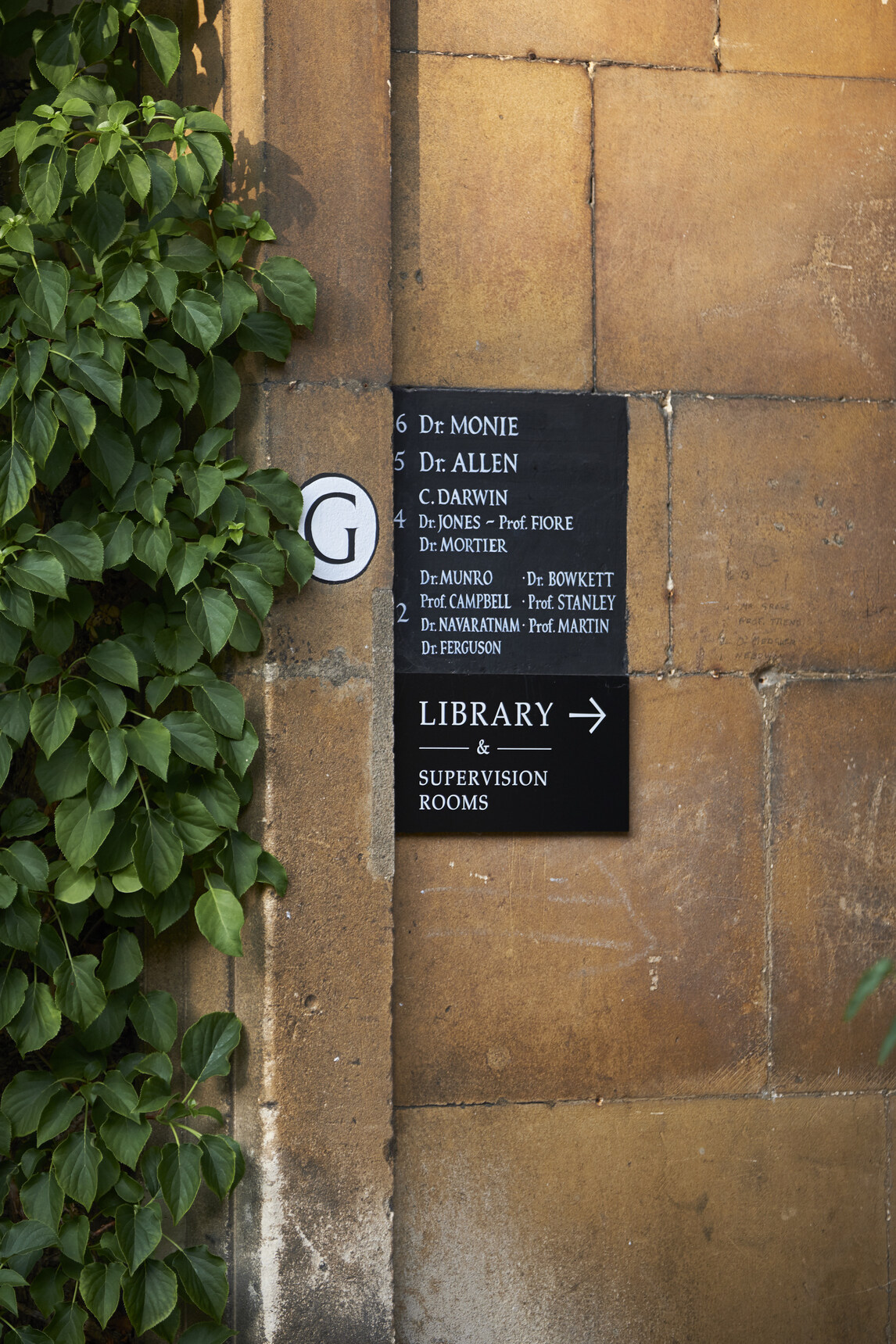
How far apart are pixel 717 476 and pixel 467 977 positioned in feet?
4.44

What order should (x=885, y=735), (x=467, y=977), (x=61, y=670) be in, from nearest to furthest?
1. (x=61, y=670)
2. (x=467, y=977)
3. (x=885, y=735)

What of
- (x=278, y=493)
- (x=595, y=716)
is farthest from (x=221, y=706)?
(x=595, y=716)

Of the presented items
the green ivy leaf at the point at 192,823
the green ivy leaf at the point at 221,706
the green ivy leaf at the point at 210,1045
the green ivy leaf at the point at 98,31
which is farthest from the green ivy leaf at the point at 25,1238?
the green ivy leaf at the point at 98,31

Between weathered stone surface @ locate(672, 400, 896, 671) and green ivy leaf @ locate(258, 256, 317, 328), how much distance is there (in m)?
0.95

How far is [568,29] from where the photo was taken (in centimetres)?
240

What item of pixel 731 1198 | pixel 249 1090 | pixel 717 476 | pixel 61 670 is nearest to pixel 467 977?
pixel 249 1090

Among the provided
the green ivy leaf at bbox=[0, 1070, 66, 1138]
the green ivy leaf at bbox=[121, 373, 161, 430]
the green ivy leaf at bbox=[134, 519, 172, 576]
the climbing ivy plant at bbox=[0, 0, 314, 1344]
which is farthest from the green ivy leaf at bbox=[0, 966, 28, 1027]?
the green ivy leaf at bbox=[121, 373, 161, 430]

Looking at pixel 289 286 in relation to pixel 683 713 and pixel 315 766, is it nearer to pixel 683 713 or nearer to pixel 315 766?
pixel 315 766

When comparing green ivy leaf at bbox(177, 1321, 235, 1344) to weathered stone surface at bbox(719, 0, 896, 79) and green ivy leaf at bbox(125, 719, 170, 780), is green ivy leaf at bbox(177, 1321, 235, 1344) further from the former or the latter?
weathered stone surface at bbox(719, 0, 896, 79)

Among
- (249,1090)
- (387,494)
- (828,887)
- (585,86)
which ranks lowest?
(249,1090)

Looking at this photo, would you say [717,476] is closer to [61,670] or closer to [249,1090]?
[61,670]

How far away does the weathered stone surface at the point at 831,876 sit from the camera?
2438 millimetres

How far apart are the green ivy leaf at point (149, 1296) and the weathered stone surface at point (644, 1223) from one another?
1.89 feet

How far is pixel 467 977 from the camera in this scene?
2336 mm
